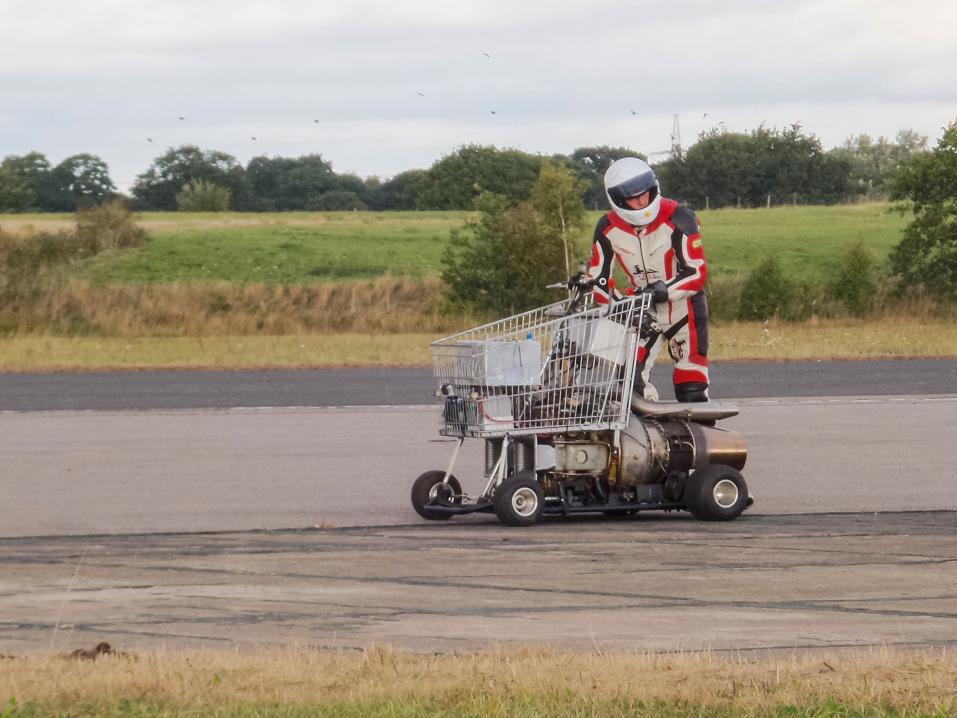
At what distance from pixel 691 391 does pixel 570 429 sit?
1.82 m

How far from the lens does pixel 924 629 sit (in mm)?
6590

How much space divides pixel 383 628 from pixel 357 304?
135 ft

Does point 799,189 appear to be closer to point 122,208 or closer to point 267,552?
point 122,208

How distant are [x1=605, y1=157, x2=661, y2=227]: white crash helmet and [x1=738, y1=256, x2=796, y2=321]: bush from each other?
3381 centimetres

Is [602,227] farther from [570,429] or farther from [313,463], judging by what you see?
[313,463]

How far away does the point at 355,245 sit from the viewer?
72.1 metres

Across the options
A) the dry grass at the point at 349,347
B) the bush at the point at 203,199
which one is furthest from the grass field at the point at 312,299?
the bush at the point at 203,199

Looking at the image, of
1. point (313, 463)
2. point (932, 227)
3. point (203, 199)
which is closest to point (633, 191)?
point (313, 463)

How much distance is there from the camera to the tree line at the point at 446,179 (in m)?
105

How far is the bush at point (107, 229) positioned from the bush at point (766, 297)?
31507 millimetres

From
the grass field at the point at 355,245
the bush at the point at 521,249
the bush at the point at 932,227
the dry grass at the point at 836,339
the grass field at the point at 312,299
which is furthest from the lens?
the grass field at the point at 355,245

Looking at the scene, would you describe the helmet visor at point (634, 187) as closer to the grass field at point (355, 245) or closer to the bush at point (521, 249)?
the bush at point (521, 249)

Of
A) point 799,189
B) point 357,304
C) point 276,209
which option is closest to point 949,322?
point 357,304

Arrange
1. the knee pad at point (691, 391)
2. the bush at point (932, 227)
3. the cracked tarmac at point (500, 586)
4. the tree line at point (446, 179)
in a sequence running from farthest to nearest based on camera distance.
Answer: the tree line at point (446, 179), the bush at point (932, 227), the knee pad at point (691, 391), the cracked tarmac at point (500, 586)
